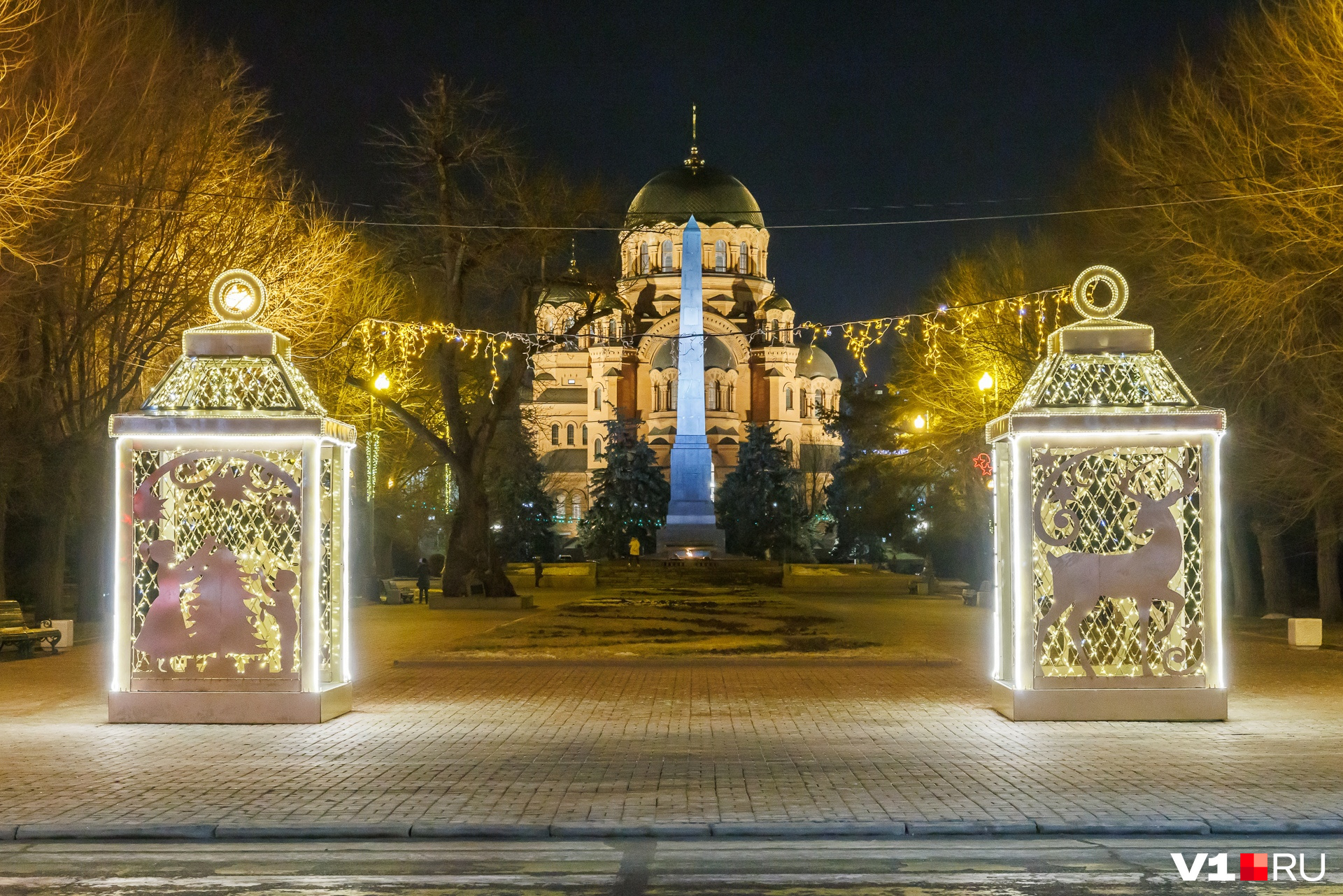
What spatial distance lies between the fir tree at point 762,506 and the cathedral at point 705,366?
72.9ft

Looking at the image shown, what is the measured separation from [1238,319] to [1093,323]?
32.1 feet

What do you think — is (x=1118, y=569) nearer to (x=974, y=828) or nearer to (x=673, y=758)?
(x=673, y=758)

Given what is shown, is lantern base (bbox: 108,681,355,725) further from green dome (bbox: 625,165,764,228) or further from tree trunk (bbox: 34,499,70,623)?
green dome (bbox: 625,165,764,228)

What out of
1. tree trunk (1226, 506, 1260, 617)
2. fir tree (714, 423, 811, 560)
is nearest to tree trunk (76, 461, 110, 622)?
tree trunk (1226, 506, 1260, 617)

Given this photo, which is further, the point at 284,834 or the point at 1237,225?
the point at 1237,225

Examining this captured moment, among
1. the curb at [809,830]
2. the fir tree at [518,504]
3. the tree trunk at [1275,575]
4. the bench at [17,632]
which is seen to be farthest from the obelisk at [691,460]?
the curb at [809,830]

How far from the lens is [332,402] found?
33906 mm

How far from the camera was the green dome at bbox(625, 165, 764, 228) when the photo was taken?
349 feet

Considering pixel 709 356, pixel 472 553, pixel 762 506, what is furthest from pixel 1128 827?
pixel 709 356

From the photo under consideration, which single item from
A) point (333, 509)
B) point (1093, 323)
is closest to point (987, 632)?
point (1093, 323)

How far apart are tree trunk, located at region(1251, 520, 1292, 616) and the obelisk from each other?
3092 centimetres

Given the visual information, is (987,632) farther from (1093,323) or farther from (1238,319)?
(1093,323)

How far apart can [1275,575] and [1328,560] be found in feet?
8.33

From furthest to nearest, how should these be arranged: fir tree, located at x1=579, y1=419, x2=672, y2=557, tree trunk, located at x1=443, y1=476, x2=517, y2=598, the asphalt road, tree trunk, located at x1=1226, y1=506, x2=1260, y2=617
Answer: fir tree, located at x1=579, y1=419, x2=672, y2=557 → tree trunk, located at x1=443, y1=476, x2=517, y2=598 → tree trunk, located at x1=1226, y1=506, x2=1260, y2=617 → the asphalt road
